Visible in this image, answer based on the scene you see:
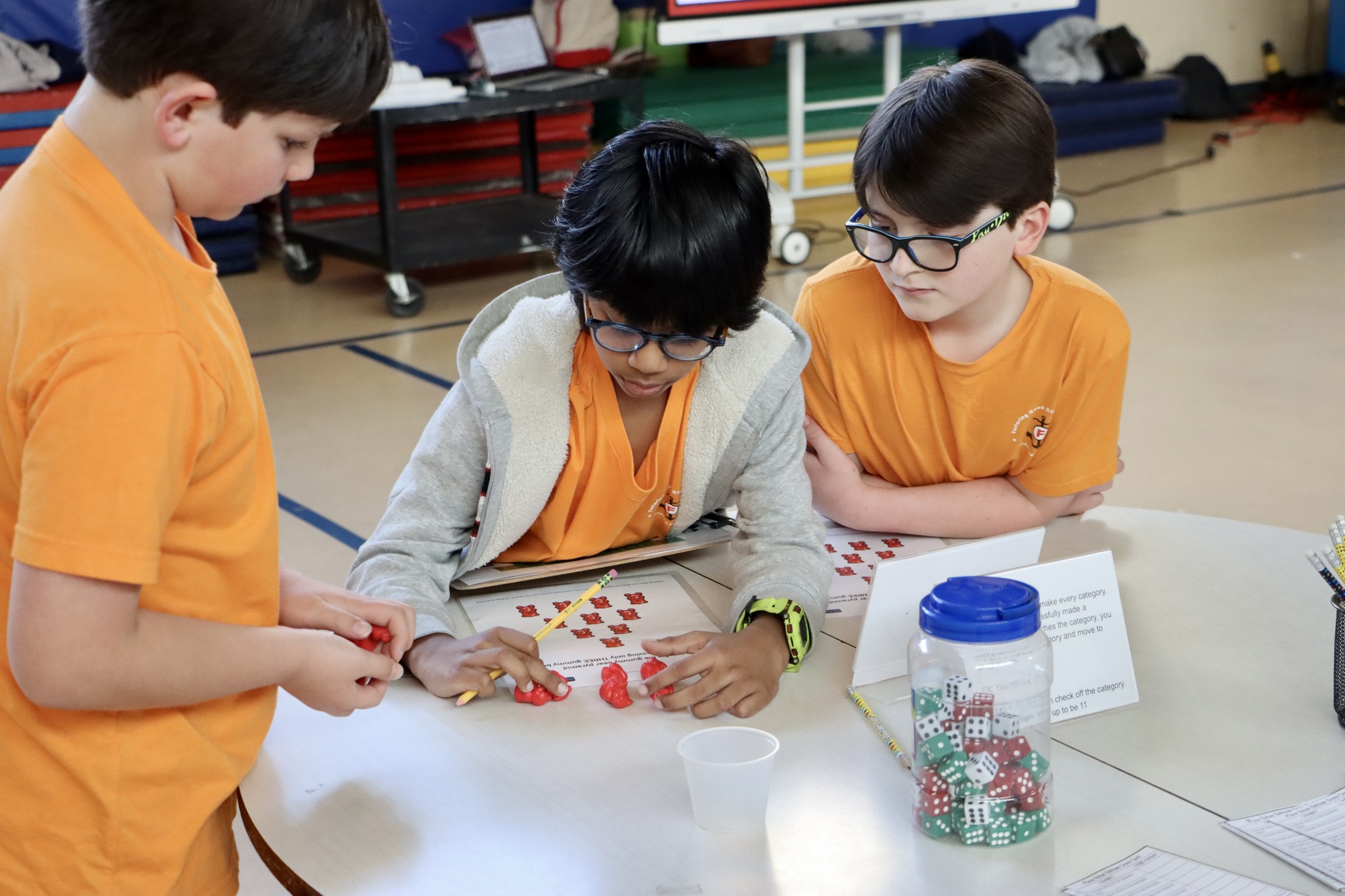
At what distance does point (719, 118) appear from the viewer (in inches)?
223

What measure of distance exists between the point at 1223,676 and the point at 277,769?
0.78m

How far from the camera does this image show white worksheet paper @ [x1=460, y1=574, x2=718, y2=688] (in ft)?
3.91

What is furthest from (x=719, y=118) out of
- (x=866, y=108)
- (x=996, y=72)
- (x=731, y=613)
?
(x=731, y=613)

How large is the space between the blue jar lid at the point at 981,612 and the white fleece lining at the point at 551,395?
509 millimetres

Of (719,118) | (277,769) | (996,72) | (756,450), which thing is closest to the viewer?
(277,769)

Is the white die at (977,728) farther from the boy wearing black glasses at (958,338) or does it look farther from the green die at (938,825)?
the boy wearing black glasses at (958,338)

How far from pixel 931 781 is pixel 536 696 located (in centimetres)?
36

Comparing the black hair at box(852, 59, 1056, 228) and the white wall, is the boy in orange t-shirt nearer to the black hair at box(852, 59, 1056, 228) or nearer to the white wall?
the black hair at box(852, 59, 1056, 228)

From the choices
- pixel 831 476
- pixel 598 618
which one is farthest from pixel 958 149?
pixel 598 618

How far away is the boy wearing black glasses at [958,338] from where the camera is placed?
146 centimetres

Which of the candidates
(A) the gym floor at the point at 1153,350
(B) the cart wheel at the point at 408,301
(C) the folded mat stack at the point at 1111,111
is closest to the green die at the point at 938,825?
(A) the gym floor at the point at 1153,350

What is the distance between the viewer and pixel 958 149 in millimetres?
1446

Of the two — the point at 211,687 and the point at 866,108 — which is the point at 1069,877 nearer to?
the point at 211,687

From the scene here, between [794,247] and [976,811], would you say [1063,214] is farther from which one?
[976,811]
